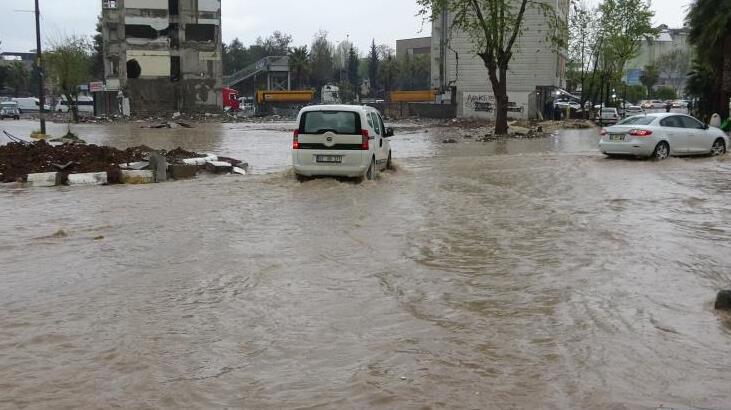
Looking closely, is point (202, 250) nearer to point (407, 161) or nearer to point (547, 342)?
point (547, 342)

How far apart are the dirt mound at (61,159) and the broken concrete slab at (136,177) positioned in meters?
0.16

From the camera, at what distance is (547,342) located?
17.8ft

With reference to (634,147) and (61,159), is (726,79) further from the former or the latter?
(61,159)

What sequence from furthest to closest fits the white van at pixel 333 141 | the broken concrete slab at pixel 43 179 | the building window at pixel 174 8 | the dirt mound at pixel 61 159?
the building window at pixel 174 8
the dirt mound at pixel 61 159
the broken concrete slab at pixel 43 179
the white van at pixel 333 141

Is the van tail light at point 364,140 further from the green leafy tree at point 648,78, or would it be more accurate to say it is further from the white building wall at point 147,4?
the green leafy tree at point 648,78

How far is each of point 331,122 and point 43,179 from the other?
664 cm

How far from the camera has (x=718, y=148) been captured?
21672 mm

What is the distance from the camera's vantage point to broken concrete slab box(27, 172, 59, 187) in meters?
15.5

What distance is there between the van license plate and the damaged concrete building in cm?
6161

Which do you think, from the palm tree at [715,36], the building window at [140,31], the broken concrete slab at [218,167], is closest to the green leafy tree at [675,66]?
the building window at [140,31]

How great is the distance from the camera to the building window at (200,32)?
74.4 m

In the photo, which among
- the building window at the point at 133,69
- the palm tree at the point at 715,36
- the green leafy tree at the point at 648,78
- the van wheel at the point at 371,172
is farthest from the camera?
the green leafy tree at the point at 648,78

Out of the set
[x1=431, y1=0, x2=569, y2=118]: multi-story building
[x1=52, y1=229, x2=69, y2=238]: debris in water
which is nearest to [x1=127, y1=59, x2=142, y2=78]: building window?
[x1=431, y1=0, x2=569, y2=118]: multi-story building

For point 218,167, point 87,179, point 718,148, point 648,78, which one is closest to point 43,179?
point 87,179
